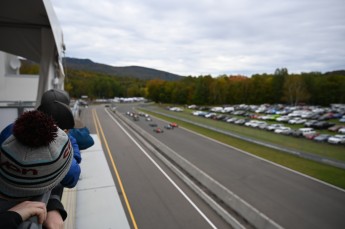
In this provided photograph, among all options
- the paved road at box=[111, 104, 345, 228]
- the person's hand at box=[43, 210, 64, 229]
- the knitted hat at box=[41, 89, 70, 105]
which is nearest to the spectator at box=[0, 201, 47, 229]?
the person's hand at box=[43, 210, 64, 229]

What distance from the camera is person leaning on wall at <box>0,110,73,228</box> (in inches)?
60.8

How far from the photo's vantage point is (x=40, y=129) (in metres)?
1.55

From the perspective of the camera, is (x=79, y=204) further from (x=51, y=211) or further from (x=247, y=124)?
(x=247, y=124)

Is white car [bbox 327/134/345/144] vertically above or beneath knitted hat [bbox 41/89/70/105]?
beneath

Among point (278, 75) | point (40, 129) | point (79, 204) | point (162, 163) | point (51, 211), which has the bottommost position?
point (162, 163)

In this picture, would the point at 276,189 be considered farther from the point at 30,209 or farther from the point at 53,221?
the point at 30,209

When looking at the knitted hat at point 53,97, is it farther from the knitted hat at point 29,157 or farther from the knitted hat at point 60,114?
the knitted hat at point 29,157

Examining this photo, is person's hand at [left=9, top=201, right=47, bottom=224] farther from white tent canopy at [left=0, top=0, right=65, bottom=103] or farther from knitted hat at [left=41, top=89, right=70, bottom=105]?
white tent canopy at [left=0, top=0, right=65, bottom=103]

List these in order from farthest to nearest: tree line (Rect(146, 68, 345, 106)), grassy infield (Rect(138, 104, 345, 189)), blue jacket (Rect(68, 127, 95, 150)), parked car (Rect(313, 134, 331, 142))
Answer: tree line (Rect(146, 68, 345, 106)) → parked car (Rect(313, 134, 331, 142)) → grassy infield (Rect(138, 104, 345, 189)) → blue jacket (Rect(68, 127, 95, 150))

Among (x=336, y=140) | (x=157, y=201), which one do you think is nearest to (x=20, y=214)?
(x=157, y=201)

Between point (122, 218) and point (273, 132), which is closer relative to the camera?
point (122, 218)

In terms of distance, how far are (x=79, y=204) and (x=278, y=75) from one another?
312ft

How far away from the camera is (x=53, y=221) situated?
183 centimetres

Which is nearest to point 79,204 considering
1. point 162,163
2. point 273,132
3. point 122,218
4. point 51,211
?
point 122,218
